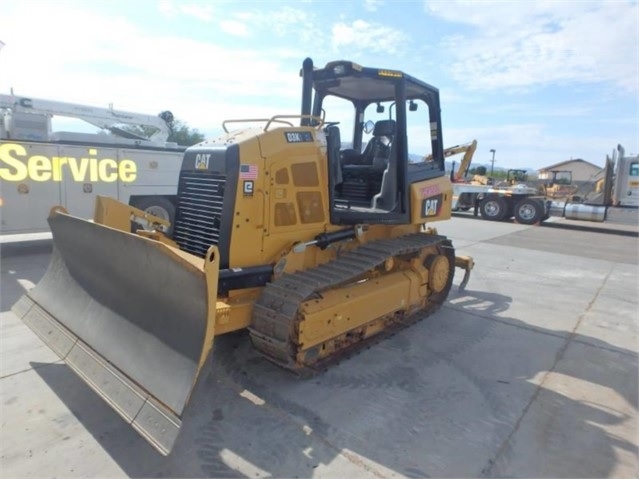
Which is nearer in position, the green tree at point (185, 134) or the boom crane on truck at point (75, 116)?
Answer: the boom crane on truck at point (75, 116)

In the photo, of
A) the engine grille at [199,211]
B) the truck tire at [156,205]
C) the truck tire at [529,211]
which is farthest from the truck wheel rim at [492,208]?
the engine grille at [199,211]

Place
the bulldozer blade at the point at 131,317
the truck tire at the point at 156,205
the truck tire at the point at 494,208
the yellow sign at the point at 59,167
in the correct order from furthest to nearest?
the truck tire at the point at 494,208 → the truck tire at the point at 156,205 → the yellow sign at the point at 59,167 → the bulldozer blade at the point at 131,317

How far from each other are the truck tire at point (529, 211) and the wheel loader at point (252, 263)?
13890 mm

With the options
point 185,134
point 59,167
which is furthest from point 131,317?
point 185,134

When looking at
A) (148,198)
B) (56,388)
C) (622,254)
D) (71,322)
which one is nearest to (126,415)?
(56,388)

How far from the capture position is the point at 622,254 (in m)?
11.3

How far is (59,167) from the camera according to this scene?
26.5 ft

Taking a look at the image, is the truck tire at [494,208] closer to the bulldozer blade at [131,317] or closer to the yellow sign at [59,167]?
the yellow sign at [59,167]

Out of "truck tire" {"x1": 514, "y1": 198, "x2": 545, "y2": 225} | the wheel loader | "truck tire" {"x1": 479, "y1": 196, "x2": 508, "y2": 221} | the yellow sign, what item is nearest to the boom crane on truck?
the yellow sign

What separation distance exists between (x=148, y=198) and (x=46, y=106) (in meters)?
3.07

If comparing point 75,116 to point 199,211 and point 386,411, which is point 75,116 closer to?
point 199,211

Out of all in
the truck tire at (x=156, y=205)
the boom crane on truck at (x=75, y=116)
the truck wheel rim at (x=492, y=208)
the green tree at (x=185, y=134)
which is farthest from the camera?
the green tree at (x=185, y=134)

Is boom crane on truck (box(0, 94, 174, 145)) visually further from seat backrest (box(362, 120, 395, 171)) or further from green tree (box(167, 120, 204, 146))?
green tree (box(167, 120, 204, 146))

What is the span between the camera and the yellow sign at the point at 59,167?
24.6 feet
